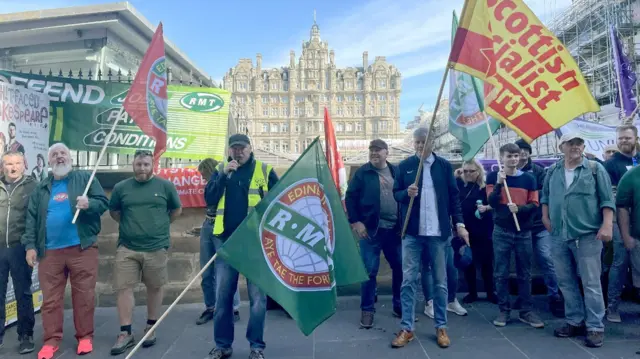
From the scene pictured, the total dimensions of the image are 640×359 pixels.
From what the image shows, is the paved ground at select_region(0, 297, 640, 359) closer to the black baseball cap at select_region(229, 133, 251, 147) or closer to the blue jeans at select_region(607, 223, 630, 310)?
the blue jeans at select_region(607, 223, 630, 310)

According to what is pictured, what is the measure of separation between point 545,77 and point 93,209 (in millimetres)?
4465

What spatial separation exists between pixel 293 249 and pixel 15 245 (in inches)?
115

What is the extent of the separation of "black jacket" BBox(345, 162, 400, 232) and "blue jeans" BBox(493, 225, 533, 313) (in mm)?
1376

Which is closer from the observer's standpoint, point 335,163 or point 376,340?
point 376,340

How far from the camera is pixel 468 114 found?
17.7 ft

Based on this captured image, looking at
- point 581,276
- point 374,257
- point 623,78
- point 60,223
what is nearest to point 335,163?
point 374,257

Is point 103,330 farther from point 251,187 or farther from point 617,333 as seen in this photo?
point 617,333

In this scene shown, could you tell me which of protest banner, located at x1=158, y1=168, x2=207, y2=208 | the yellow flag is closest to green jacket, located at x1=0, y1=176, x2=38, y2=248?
protest banner, located at x1=158, y1=168, x2=207, y2=208

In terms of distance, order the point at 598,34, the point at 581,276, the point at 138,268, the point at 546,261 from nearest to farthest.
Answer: the point at 581,276 → the point at 138,268 → the point at 546,261 → the point at 598,34

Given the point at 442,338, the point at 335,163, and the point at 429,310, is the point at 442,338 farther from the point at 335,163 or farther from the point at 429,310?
the point at 335,163

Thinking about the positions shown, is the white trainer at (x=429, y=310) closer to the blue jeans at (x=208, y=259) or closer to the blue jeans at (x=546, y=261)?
the blue jeans at (x=546, y=261)

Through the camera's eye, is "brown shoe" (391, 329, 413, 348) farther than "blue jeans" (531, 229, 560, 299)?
No

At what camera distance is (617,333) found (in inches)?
158

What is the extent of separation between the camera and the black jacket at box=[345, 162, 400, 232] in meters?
4.47
